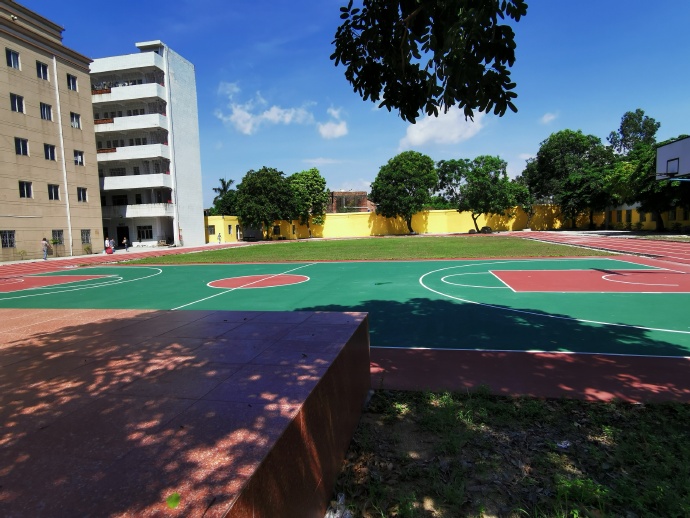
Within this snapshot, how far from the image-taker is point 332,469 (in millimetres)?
3176

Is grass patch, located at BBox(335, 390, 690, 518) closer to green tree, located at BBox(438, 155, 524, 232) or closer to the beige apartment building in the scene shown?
the beige apartment building

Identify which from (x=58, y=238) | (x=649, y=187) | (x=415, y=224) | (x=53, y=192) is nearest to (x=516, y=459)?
(x=58, y=238)

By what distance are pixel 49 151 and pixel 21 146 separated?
2.21 meters

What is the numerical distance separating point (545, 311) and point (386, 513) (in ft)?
25.2

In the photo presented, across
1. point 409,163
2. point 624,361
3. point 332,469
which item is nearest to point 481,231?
point 409,163

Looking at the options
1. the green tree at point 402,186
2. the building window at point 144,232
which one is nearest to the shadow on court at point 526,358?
the building window at point 144,232

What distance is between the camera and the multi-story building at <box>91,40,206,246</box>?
1560 inches

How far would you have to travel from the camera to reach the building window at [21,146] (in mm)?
28755

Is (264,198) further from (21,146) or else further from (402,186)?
(21,146)

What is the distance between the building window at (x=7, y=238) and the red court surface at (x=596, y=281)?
31.2 metres

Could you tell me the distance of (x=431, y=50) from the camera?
173 inches

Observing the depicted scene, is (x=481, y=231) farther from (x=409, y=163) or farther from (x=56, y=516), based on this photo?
(x=56, y=516)

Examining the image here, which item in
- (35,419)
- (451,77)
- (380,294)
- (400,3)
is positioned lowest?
(380,294)

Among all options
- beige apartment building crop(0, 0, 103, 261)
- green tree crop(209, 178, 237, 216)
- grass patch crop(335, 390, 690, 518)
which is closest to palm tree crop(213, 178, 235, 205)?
green tree crop(209, 178, 237, 216)
